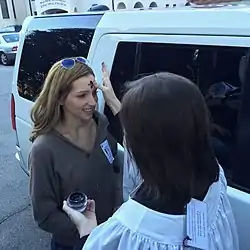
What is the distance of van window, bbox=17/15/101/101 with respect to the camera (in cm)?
266

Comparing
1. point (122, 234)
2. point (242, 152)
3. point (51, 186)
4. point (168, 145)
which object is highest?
point (168, 145)

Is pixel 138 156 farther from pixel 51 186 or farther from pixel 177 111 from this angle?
pixel 51 186

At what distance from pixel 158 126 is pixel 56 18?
2.19 metres

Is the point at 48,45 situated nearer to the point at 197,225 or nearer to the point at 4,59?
the point at 197,225

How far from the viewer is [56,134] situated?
191cm

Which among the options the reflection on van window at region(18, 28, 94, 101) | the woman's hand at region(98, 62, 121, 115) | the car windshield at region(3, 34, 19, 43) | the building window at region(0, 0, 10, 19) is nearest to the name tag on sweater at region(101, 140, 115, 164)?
the woman's hand at region(98, 62, 121, 115)

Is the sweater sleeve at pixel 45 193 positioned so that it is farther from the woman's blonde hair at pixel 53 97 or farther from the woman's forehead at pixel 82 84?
the woman's forehead at pixel 82 84

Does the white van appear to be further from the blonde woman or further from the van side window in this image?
the blonde woman

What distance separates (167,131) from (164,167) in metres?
0.10

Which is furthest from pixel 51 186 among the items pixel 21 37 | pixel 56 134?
pixel 21 37

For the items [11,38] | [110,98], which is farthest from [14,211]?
[11,38]

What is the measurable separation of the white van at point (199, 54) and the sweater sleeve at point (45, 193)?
0.66 metres

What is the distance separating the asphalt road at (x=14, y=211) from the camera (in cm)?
354

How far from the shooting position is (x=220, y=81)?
181 cm
